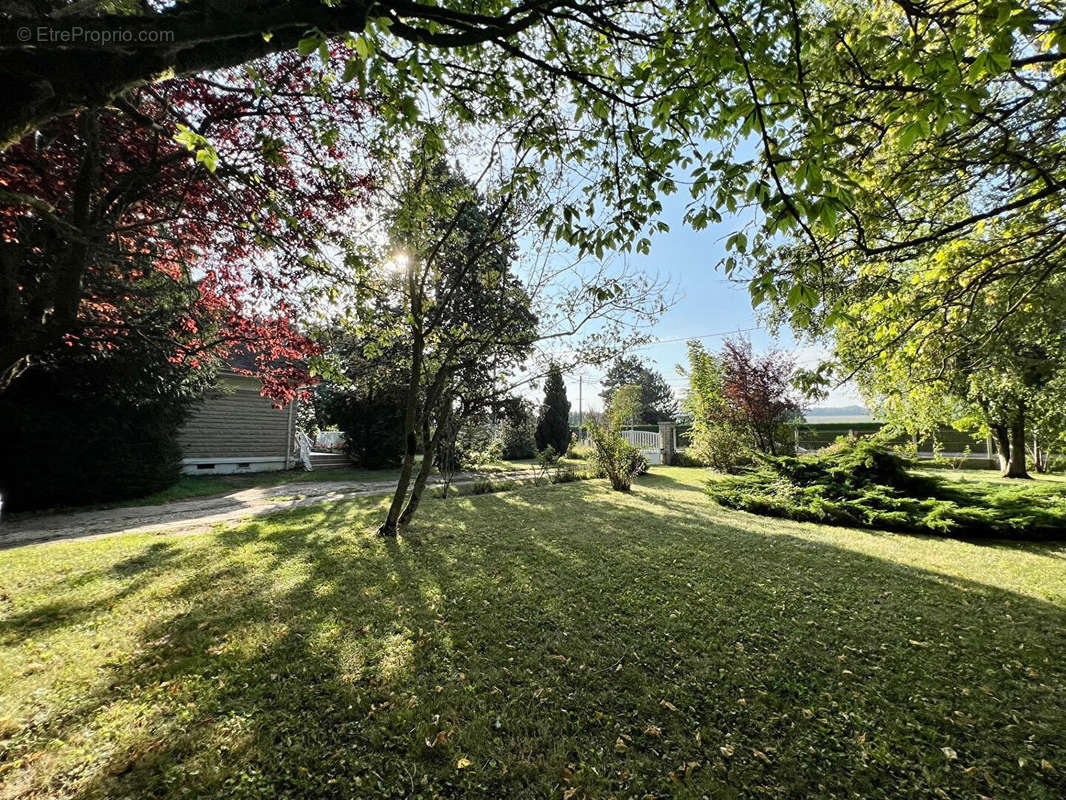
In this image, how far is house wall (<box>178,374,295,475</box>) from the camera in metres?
12.1

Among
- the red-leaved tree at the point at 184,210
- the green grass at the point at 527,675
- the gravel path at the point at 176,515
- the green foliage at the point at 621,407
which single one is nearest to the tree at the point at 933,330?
the green grass at the point at 527,675

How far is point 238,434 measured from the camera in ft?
42.4

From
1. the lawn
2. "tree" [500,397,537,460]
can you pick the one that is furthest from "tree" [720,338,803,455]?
"tree" [500,397,537,460]

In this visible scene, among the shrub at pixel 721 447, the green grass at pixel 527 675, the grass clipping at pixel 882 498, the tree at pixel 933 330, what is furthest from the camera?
the shrub at pixel 721 447

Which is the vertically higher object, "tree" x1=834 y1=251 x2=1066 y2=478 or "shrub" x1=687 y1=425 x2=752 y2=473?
"tree" x1=834 y1=251 x2=1066 y2=478

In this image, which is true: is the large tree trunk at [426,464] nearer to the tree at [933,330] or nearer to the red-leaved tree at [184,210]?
the red-leaved tree at [184,210]

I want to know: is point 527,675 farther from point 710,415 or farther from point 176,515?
point 710,415

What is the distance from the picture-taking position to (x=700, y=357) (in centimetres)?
1459

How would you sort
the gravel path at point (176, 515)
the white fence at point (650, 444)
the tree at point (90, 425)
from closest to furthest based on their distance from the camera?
the gravel path at point (176, 515)
the tree at point (90, 425)
the white fence at point (650, 444)

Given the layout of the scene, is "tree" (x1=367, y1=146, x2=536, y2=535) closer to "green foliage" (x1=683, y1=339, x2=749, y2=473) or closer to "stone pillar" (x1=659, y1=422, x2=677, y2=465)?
"green foliage" (x1=683, y1=339, x2=749, y2=473)

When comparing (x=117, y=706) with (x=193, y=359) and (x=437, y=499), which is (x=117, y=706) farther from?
(x=437, y=499)

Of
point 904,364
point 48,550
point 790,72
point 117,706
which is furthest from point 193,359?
point 904,364

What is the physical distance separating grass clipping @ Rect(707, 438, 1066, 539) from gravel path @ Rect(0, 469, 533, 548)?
8.98 meters

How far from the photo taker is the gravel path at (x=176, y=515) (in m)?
6.13
